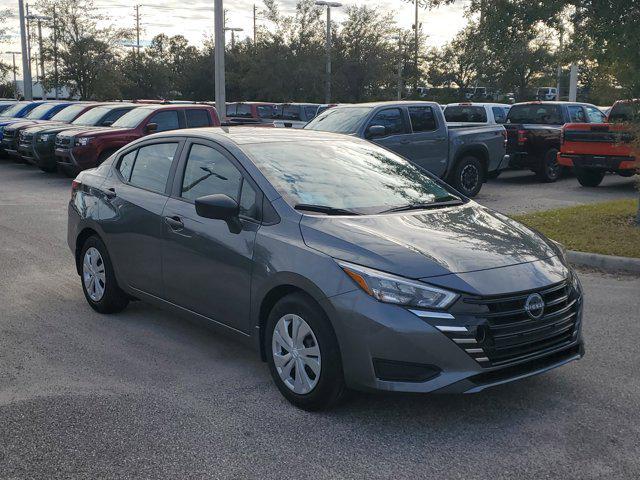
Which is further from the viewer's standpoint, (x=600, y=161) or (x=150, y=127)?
(x=150, y=127)

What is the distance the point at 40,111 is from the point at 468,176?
15061 millimetres

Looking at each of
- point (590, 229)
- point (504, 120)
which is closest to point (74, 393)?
point (590, 229)

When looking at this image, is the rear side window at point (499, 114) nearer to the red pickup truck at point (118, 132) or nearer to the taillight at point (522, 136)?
the taillight at point (522, 136)

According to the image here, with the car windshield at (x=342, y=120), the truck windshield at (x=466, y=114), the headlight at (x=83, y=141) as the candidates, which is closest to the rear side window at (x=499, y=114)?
the truck windshield at (x=466, y=114)

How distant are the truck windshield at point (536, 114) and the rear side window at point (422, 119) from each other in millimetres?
4945

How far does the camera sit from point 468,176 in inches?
591

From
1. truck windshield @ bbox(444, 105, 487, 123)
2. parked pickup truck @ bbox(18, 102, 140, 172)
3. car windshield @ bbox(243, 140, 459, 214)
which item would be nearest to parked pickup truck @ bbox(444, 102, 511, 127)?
truck windshield @ bbox(444, 105, 487, 123)

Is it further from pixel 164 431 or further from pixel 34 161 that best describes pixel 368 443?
pixel 34 161

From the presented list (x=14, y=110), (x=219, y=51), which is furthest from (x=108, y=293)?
(x=14, y=110)

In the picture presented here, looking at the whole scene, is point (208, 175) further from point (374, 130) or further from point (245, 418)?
point (374, 130)

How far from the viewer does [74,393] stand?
15.4ft

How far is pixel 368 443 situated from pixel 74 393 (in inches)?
74.9

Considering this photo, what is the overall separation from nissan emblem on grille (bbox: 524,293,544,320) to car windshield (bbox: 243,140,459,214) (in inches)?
47.2

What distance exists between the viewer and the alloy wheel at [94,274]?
636 centimetres
